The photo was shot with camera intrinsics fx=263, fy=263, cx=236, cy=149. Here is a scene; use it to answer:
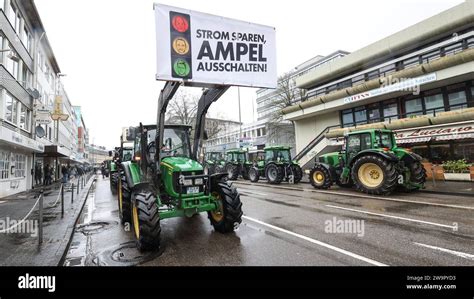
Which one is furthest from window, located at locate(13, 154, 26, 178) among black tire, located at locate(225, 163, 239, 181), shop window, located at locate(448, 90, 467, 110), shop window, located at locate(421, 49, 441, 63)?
shop window, located at locate(448, 90, 467, 110)

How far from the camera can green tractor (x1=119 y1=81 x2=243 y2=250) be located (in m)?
4.85

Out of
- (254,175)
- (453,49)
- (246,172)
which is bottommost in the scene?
(254,175)

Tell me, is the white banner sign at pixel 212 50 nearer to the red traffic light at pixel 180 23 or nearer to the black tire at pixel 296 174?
the red traffic light at pixel 180 23

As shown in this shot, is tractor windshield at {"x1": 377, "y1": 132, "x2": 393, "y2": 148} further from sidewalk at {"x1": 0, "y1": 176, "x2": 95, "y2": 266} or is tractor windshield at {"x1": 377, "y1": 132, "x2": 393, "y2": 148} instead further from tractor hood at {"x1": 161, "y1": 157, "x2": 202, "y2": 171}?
sidewalk at {"x1": 0, "y1": 176, "x2": 95, "y2": 266}

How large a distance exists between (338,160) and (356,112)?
11854mm

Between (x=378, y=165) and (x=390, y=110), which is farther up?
(x=390, y=110)

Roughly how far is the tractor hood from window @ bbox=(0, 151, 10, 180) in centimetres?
1287

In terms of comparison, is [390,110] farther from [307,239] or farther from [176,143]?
[176,143]

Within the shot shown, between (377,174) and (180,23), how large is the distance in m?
9.45

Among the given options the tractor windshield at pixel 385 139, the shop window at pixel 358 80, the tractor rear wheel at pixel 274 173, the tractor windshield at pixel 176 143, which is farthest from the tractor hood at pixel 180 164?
the shop window at pixel 358 80

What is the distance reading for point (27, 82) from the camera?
1820 centimetres

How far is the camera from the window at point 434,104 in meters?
17.4
